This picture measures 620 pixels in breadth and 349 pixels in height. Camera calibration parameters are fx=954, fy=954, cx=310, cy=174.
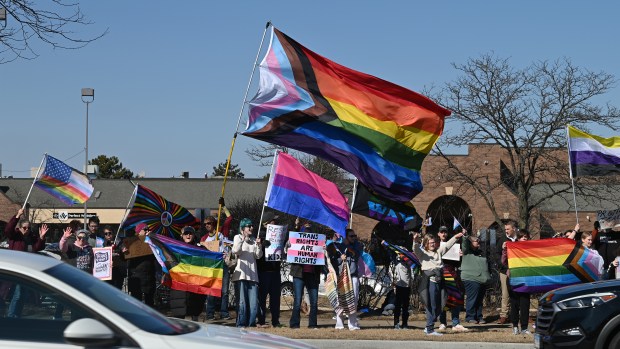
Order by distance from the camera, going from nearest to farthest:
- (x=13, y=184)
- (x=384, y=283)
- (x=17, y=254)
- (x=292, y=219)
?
1. (x=17, y=254)
2. (x=384, y=283)
3. (x=292, y=219)
4. (x=13, y=184)

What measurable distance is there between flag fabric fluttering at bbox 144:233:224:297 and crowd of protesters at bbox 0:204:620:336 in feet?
0.86

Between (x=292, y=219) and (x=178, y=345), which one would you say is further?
(x=292, y=219)

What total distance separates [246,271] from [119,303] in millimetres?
10061

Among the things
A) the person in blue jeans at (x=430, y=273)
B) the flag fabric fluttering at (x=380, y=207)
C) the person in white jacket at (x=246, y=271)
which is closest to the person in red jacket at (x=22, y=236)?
the person in white jacket at (x=246, y=271)

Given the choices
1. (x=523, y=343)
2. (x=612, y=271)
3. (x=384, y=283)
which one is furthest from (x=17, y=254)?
(x=384, y=283)

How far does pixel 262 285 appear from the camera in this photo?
1697 centimetres

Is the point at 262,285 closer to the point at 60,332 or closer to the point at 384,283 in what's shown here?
the point at 384,283

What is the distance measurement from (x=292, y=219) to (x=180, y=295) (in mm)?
23987

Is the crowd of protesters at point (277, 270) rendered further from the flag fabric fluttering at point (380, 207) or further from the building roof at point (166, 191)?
the building roof at point (166, 191)

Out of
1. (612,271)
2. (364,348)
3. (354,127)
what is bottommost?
(364,348)

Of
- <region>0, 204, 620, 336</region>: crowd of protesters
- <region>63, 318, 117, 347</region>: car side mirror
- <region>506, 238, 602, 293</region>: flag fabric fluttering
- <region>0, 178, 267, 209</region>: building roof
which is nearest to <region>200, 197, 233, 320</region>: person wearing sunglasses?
<region>0, 204, 620, 336</region>: crowd of protesters

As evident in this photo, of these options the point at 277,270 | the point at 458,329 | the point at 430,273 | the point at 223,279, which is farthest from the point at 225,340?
the point at 223,279

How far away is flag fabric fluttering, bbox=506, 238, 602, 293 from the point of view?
54.2 ft

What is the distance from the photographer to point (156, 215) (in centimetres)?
1852
